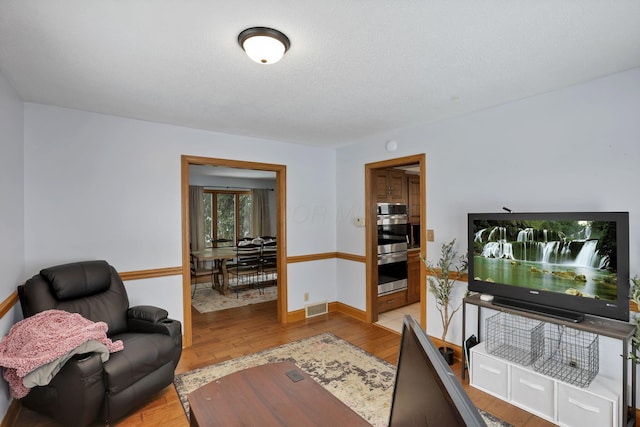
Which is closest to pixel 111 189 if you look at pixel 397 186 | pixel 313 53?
pixel 313 53

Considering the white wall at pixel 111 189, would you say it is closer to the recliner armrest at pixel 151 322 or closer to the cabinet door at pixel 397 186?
the recliner armrest at pixel 151 322

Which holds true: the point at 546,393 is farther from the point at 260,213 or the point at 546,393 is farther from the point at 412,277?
the point at 260,213

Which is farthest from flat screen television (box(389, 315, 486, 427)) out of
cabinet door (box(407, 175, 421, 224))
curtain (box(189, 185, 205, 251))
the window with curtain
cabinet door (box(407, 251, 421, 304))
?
curtain (box(189, 185, 205, 251))

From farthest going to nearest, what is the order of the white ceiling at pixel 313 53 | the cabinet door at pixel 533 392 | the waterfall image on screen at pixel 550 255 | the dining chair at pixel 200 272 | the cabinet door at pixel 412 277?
the dining chair at pixel 200 272, the cabinet door at pixel 412 277, the cabinet door at pixel 533 392, the waterfall image on screen at pixel 550 255, the white ceiling at pixel 313 53

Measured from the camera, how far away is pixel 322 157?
15.3 feet

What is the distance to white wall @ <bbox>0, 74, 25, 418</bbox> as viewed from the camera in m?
2.10

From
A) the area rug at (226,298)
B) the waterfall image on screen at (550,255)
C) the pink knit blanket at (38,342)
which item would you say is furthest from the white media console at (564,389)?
the area rug at (226,298)

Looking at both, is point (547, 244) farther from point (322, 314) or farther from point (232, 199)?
point (232, 199)

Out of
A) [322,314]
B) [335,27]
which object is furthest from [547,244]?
[322,314]

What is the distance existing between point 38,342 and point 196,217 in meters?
5.71

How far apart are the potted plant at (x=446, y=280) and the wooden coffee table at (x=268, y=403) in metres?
1.91

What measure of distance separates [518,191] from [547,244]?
58cm

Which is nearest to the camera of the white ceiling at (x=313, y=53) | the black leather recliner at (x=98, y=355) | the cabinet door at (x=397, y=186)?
the white ceiling at (x=313, y=53)

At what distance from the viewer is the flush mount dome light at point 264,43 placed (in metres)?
1.64
